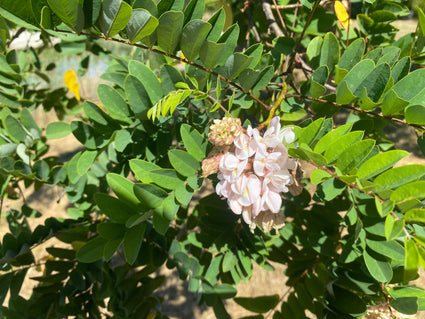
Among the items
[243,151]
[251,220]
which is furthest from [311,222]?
[243,151]

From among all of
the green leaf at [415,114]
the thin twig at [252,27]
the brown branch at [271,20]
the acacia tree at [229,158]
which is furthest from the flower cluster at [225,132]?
the thin twig at [252,27]

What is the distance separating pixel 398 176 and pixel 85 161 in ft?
2.28

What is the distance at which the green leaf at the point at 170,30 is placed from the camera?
0.58m

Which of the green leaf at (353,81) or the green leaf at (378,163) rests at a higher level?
the green leaf at (353,81)

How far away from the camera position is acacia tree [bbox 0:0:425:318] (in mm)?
583

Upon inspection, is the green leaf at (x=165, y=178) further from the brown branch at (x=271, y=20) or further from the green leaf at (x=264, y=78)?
the brown branch at (x=271, y=20)

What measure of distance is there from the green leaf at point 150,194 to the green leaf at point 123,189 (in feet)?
0.09

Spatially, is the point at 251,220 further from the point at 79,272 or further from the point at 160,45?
the point at 79,272

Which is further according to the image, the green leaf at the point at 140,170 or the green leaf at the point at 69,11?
the green leaf at the point at 140,170

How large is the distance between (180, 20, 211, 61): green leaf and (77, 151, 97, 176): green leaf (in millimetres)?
362

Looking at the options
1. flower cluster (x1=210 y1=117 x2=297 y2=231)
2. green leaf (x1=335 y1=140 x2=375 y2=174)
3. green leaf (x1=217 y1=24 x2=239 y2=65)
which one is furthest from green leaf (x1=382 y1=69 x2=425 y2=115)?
green leaf (x1=217 y1=24 x2=239 y2=65)

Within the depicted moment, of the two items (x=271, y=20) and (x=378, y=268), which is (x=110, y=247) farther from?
(x=271, y=20)

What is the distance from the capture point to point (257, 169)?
1.90 ft

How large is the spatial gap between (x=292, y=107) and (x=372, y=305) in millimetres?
521
